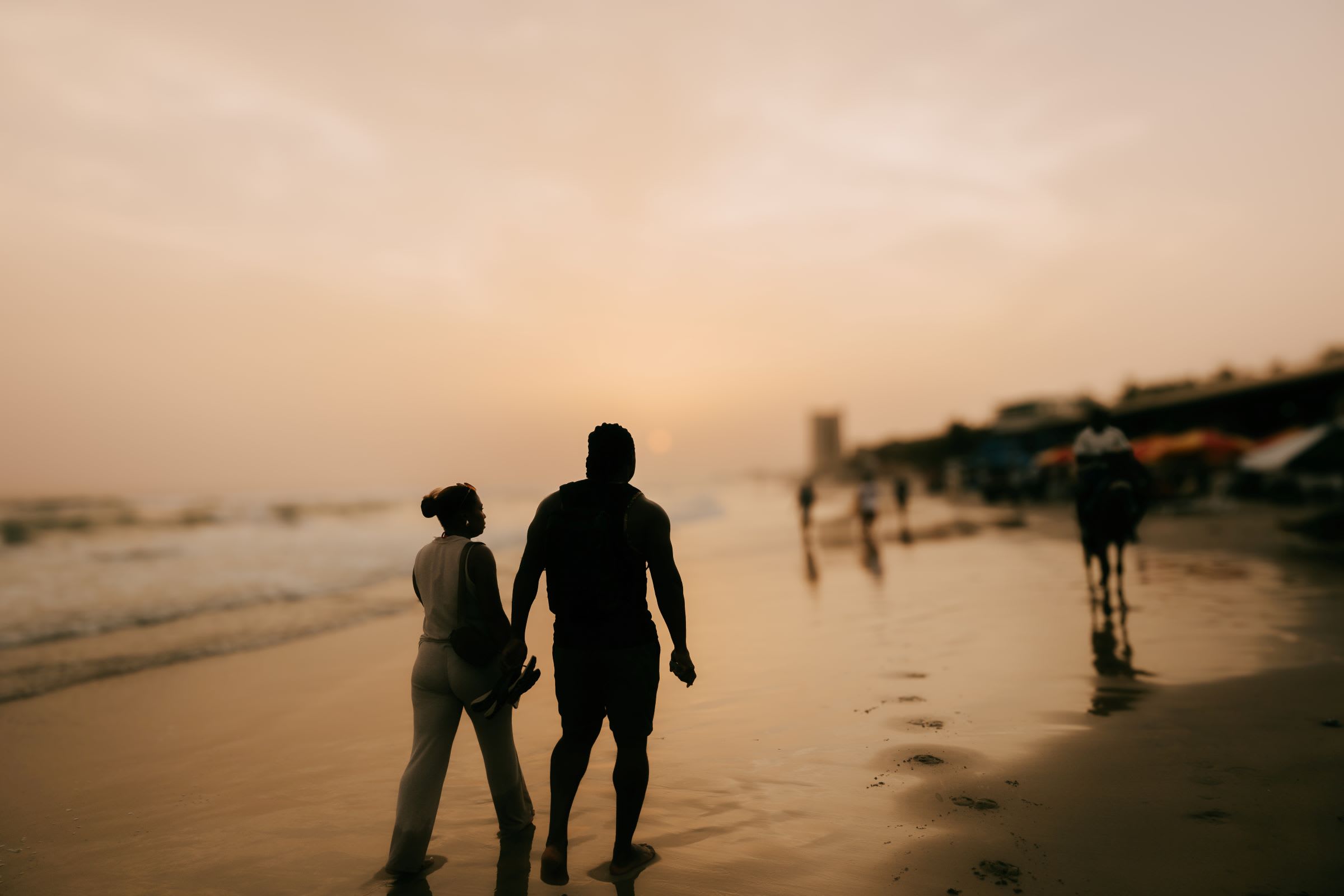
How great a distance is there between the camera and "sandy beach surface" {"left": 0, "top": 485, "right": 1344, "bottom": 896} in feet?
12.1

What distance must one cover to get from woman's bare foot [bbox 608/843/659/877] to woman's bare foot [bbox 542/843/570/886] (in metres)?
0.22

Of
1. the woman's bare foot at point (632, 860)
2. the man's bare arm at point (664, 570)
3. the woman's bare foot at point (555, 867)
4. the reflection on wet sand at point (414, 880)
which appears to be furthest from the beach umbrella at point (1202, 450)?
the reflection on wet sand at point (414, 880)

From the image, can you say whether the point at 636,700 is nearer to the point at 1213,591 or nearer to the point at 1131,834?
the point at 1131,834

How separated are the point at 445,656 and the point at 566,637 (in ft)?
2.28

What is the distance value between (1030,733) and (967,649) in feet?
9.15

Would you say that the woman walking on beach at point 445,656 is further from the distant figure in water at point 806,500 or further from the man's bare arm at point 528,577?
the distant figure in water at point 806,500

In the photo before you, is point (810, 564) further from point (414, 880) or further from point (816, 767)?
point (414, 880)

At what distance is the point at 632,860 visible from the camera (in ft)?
12.2

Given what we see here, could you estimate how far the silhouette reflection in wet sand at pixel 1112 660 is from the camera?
5.92 meters

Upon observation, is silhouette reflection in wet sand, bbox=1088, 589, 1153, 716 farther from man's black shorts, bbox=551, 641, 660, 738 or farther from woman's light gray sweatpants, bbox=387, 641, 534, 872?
woman's light gray sweatpants, bbox=387, 641, 534, 872

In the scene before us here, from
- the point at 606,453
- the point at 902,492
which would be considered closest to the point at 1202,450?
the point at 902,492

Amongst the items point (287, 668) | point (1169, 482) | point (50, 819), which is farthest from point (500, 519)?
point (50, 819)

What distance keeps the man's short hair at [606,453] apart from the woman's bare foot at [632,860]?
69.2 inches

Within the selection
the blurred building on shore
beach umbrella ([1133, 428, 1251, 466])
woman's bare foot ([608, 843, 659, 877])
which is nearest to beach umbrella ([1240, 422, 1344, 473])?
the blurred building on shore
